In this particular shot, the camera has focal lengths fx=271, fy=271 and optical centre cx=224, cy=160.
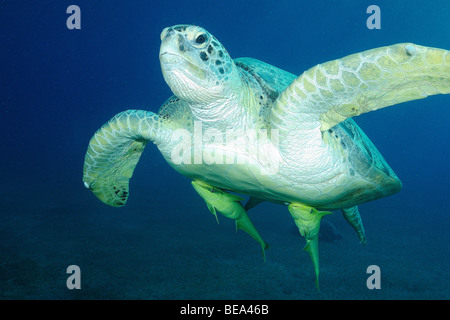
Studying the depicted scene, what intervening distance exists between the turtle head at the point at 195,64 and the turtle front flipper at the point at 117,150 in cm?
78

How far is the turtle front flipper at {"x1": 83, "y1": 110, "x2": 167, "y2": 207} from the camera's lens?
2338mm

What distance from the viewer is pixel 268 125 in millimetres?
1897

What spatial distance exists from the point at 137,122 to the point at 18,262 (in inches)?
117

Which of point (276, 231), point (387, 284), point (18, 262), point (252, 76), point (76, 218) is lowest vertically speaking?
point (387, 284)

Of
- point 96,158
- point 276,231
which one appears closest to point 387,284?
point 276,231

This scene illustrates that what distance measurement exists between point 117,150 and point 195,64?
156cm

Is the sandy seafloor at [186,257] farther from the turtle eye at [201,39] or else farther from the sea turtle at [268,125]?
the turtle eye at [201,39]

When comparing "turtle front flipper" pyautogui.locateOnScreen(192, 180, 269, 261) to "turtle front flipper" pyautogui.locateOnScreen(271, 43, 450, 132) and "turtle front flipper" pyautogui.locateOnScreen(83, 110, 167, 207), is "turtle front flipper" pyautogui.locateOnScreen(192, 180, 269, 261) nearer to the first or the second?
"turtle front flipper" pyautogui.locateOnScreen(83, 110, 167, 207)

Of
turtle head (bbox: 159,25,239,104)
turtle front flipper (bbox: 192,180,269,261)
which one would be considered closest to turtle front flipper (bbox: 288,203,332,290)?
turtle front flipper (bbox: 192,180,269,261)

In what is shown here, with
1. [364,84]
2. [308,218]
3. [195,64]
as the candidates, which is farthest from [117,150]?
[364,84]

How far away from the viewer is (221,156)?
203 cm

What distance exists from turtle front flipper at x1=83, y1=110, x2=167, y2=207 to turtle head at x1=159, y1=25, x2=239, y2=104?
78 centimetres
